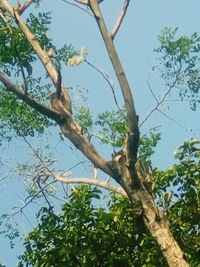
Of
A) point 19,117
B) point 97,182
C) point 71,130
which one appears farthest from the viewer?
point 19,117

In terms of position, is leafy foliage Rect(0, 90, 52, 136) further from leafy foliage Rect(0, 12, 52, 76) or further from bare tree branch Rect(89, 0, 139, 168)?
bare tree branch Rect(89, 0, 139, 168)

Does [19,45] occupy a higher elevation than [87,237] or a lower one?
higher

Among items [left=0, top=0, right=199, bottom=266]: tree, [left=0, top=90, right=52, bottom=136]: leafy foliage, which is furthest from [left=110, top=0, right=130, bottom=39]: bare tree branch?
[left=0, top=90, right=52, bottom=136]: leafy foliage

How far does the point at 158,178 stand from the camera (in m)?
8.11

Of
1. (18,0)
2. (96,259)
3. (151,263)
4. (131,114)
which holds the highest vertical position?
(18,0)

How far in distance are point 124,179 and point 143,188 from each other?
0.95ft

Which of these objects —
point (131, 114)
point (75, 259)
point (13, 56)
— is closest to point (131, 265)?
point (75, 259)

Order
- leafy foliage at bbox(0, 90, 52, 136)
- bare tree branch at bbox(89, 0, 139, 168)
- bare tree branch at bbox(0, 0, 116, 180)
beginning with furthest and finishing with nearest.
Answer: leafy foliage at bbox(0, 90, 52, 136)
bare tree branch at bbox(0, 0, 116, 180)
bare tree branch at bbox(89, 0, 139, 168)

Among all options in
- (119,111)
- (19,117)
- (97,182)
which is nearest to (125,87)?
(119,111)

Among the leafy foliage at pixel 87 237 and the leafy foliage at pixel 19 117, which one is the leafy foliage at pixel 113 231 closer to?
the leafy foliage at pixel 87 237

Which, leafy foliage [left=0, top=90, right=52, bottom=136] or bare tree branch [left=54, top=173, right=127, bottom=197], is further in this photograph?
leafy foliage [left=0, top=90, right=52, bottom=136]

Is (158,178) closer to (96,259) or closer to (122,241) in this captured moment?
(122,241)

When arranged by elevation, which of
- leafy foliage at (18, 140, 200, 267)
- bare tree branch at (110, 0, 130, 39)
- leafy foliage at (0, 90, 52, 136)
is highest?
leafy foliage at (0, 90, 52, 136)

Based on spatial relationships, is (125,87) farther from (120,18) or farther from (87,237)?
(87,237)
